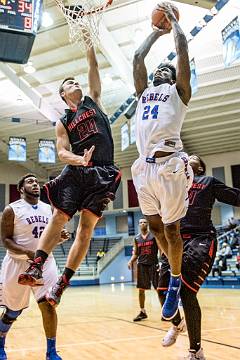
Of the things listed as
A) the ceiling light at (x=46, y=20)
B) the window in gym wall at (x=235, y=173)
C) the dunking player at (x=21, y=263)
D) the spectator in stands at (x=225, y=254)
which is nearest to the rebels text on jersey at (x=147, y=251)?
the dunking player at (x=21, y=263)

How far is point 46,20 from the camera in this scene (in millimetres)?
12258

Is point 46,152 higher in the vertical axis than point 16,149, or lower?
lower

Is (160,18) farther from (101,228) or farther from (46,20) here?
(101,228)

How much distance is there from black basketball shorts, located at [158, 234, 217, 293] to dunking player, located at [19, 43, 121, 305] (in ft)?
3.17

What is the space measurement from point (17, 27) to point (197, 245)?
4.47 m

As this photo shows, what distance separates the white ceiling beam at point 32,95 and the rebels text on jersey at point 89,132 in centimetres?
1170

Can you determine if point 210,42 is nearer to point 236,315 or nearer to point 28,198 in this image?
point 236,315

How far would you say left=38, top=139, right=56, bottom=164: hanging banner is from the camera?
17.1 m

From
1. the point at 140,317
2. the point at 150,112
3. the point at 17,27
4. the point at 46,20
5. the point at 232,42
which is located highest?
the point at 46,20

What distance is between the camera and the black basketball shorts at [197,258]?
→ 378 cm

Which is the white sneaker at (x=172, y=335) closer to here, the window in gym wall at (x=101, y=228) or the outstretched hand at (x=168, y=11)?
the outstretched hand at (x=168, y=11)

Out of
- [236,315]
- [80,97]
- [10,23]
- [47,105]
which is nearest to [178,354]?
[80,97]

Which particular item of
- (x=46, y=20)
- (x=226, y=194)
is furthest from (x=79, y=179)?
(x=46, y=20)

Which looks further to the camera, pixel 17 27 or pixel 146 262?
pixel 146 262
